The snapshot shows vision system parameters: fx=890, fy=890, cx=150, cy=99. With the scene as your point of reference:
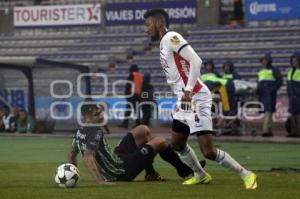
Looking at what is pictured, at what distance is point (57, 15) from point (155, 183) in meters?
29.3

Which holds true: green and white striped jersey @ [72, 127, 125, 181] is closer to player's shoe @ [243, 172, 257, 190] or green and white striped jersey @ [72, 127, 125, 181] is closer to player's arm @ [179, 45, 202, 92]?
player's arm @ [179, 45, 202, 92]

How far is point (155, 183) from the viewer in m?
11.6

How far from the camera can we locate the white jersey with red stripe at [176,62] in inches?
440

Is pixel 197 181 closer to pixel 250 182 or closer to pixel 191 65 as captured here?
pixel 250 182

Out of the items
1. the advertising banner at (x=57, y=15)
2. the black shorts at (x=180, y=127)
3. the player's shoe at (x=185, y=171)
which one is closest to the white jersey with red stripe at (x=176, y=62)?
the black shorts at (x=180, y=127)

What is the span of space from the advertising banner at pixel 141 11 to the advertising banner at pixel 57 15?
662 millimetres

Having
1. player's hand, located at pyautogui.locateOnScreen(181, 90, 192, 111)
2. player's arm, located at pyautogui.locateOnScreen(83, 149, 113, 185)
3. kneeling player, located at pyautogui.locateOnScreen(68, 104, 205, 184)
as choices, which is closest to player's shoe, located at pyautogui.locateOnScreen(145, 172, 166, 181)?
kneeling player, located at pyautogui.locateOnScreen(68, 104, 205, 184)

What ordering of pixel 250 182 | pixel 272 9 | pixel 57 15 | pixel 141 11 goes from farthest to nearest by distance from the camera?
pixel 57 15
pixel 141 11
pixel 272 9
pixel 250 182

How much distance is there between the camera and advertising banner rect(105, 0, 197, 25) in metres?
36.8

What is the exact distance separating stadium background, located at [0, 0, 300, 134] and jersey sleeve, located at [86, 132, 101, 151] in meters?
15.5

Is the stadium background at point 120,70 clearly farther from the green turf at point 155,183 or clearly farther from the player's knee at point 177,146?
the player's knee at point 177,146

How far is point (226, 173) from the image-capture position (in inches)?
535

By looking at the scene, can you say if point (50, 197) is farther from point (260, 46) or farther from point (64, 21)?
point (64, 21)

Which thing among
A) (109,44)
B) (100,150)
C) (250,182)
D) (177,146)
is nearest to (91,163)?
(100,150)
